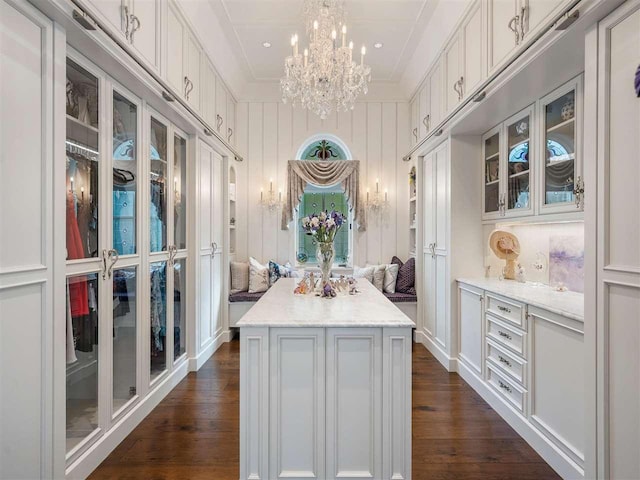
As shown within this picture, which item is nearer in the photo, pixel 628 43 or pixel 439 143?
pixel 628 43

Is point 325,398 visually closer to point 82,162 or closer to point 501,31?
point 82,162

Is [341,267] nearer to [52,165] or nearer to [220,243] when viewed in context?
[220,243]

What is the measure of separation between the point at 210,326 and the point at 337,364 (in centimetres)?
241

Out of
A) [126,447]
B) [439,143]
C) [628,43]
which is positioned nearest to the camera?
[628,43]

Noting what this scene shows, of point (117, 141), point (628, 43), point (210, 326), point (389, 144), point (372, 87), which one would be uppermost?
point (372, 87)

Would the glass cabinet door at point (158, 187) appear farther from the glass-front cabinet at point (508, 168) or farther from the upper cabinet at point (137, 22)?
the glass-front cabinet at point (508, 168)

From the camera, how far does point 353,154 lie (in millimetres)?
4660

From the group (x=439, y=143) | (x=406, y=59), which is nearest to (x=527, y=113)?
→ (x=439, y=143)

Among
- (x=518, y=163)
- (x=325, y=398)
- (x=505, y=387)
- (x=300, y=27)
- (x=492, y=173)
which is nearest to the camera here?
(x=325, y=398)

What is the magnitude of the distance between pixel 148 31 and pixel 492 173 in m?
3.04

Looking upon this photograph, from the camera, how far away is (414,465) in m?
1.92

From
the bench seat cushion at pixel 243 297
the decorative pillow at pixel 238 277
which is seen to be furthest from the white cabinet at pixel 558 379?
the decorative pillow at pixel 238 277

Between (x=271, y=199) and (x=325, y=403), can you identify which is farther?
(x=271, y=199)

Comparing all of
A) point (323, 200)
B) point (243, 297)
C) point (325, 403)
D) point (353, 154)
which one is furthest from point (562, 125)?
point (243, 297)
